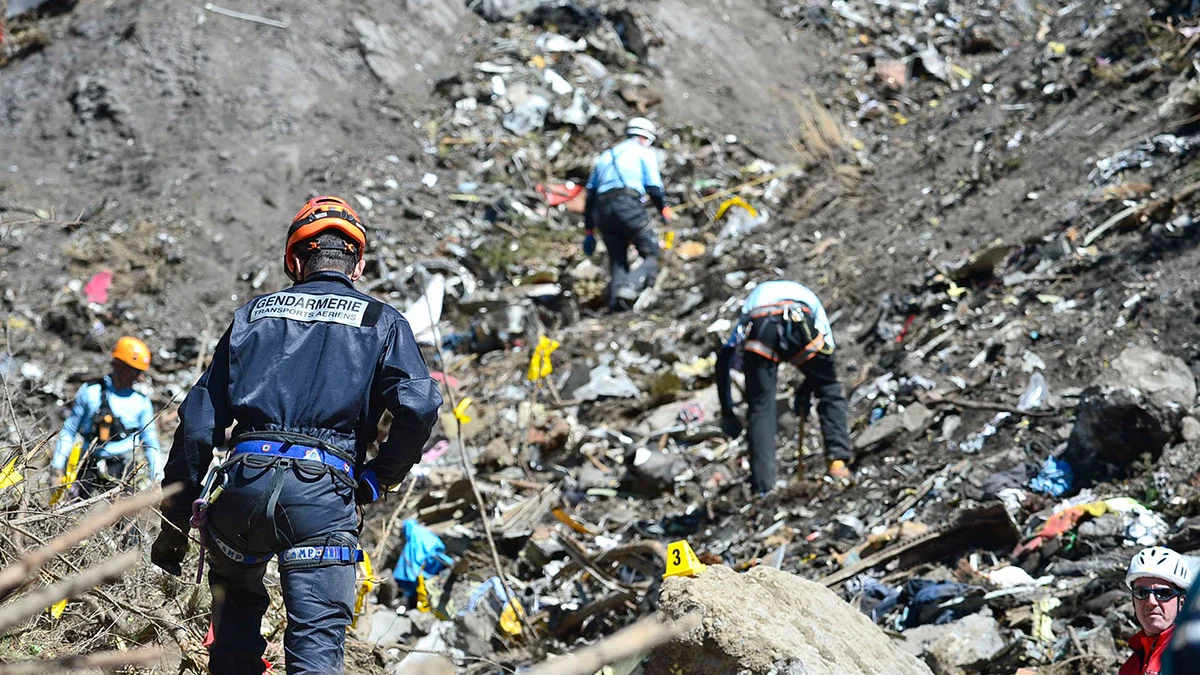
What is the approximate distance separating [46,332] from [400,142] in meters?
3.91

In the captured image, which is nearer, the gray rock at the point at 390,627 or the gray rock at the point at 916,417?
the gray rock at the point at 390,627

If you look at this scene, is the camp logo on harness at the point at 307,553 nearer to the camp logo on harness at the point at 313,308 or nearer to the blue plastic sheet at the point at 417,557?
the camp logo on harness at the point at 313,308

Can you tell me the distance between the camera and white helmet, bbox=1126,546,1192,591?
10.4 feet

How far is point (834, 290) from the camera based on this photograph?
8.66 m

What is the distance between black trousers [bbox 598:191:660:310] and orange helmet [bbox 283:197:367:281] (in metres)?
5.86

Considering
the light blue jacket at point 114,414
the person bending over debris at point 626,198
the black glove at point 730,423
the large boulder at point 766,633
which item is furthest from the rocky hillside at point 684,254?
the light blue jacket at point 114,414

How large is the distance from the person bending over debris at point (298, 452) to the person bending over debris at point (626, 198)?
601cm

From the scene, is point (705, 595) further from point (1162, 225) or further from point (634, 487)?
point (1162, 225)

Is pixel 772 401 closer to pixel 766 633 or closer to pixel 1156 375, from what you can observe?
pixel 1156 375

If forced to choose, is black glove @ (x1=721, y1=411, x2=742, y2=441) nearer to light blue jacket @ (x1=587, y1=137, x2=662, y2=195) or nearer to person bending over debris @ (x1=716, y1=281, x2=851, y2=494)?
person bending over debris @ (x1=716, y1=281, x2=851, y2=494)

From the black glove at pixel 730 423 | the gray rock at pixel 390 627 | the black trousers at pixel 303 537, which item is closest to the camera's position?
the black trousers at pixel 303 537

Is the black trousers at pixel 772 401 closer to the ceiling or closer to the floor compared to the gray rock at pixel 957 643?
closer to the floor

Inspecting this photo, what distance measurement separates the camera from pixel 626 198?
9180 mm

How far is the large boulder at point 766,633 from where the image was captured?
3.24 m
